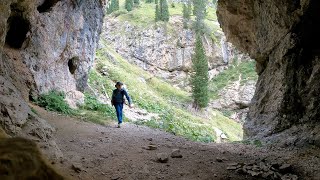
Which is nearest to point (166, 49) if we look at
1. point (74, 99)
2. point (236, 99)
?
point (236, 99)

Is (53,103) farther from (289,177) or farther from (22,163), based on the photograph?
(22,163)

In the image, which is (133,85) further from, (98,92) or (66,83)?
(66,83)

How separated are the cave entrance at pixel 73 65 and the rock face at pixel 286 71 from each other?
1020 centimetres

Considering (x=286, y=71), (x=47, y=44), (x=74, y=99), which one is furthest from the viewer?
(x=74, y=99)

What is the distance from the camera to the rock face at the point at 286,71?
1155 centimetres

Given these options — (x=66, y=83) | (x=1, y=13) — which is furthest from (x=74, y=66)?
(x=1, y=13)

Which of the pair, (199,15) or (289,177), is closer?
(289,177)

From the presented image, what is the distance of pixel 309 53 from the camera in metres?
12.3

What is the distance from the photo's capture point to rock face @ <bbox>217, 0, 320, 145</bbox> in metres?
11.5

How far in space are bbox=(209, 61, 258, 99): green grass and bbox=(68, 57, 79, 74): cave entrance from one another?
4462cm

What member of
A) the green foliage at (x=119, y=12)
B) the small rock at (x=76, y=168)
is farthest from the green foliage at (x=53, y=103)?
the green foliage at (x=119, y=12)

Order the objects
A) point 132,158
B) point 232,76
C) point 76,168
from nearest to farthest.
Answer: point 76,168, point 132,158, point 232,76

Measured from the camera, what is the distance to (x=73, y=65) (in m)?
20.0

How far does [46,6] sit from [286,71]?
41.3ft
